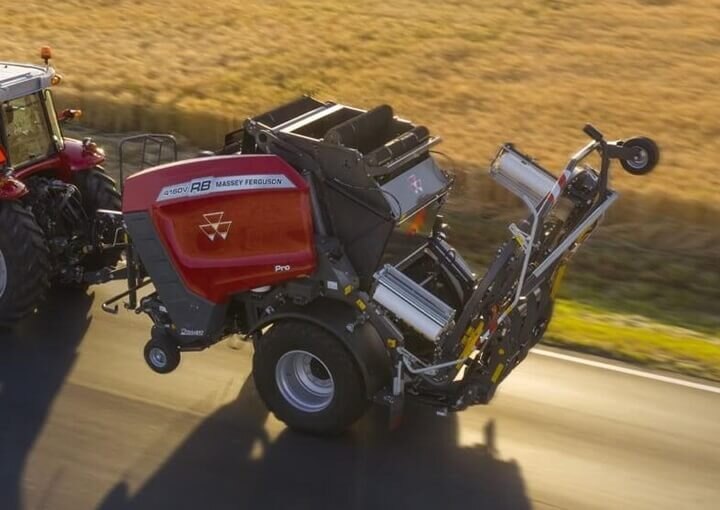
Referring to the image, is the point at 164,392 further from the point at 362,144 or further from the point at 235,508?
the point at 362,144

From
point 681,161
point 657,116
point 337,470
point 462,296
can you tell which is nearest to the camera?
point 337,470

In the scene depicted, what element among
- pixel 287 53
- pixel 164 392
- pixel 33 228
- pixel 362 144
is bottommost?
pixel 287 53

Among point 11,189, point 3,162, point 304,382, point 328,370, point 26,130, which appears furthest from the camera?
point 26,130

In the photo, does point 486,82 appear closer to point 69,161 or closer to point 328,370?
point 69,161

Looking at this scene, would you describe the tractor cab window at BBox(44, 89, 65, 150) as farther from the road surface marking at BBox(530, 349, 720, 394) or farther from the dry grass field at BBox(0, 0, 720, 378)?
the dry grass field at BBox(0, 0, 720, 378)

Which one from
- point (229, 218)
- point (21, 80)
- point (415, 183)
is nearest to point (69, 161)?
point (21, 80)

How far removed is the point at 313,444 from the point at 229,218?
1.83 meters

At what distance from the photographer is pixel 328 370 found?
8.03 meters

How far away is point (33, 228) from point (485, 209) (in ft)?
22.4

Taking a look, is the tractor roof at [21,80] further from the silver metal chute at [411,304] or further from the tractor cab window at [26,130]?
the silver metal chute at [411,304]

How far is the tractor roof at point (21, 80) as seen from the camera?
32.4 ft

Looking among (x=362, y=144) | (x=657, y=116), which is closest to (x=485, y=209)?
(x=657, y=116)

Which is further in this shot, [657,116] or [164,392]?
[657,116]

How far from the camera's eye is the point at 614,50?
72.4 ft
